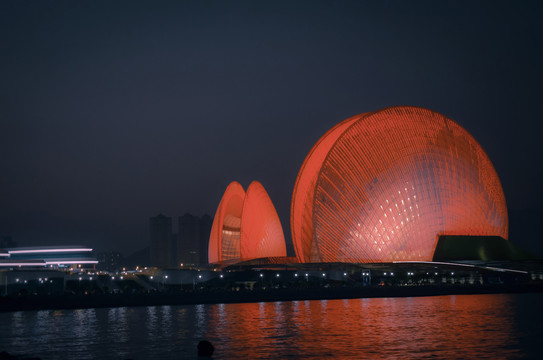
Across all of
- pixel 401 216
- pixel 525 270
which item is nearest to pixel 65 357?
pixel 401 216

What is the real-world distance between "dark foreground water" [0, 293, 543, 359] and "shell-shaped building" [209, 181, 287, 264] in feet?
111

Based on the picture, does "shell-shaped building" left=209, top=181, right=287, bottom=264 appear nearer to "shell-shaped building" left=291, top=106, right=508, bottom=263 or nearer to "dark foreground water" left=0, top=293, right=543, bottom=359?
"shell-shaped building" left=291, top=106, right=508, bottom=263

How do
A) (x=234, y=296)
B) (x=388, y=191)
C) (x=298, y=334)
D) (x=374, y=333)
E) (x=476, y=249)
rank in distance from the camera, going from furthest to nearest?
(x=388, y=191) → (x=234, y=296) → (x=476, y=249) → (x=298, y=334) → (x=374, y=333)

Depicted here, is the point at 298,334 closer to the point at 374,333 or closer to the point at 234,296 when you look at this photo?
the point at 374,333

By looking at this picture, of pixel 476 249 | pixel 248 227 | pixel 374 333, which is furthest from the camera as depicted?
pixel 248 227

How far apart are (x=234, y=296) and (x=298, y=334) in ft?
110

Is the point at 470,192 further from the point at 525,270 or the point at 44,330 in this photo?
the point at 44,330

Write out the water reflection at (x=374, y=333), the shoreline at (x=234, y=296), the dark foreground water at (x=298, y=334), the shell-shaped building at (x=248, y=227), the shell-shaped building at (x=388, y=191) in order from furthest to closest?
the shell-shaped building at (x=248, y=227) → the shell-shaped building at (x=388, y=191) → the shoreline at (x=234, y=296) → the dark foreground water at (x=298, y=334) → the water reflection at (x=374, y=333)

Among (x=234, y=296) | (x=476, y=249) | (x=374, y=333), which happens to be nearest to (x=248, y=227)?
(x=234, y=296)

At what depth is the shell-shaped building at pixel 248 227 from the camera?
85375 millimetres

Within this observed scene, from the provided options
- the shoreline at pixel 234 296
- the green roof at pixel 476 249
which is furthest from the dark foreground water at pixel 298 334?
Answer: the green roof at pixel 476 249

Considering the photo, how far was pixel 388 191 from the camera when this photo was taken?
6900cm

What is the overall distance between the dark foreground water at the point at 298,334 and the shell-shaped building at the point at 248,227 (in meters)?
33.9

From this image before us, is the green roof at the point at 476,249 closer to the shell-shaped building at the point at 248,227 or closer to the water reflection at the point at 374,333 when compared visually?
the water reflection at the point at 374,333
